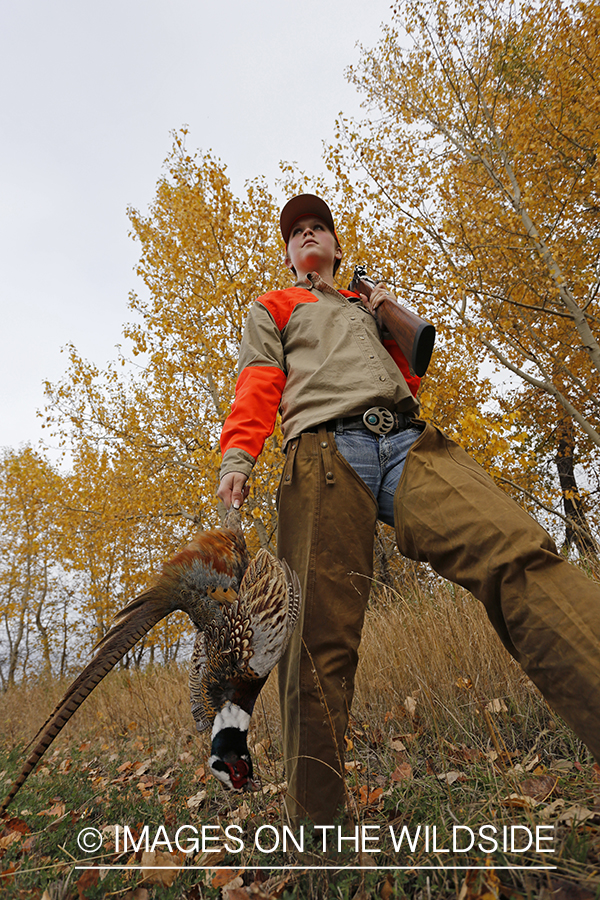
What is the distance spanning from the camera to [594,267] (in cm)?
782

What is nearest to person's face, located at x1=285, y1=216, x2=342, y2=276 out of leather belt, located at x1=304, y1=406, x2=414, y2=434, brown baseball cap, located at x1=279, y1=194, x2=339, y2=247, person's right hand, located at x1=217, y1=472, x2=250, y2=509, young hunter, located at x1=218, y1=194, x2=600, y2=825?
brown baseball cap, located at x1=279, y1=194, x2=339, y2=247

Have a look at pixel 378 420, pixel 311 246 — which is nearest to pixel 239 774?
pixel 378 420

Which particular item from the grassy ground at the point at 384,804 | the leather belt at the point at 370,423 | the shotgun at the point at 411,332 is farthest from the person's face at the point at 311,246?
the grassy ground at the point at 384,804

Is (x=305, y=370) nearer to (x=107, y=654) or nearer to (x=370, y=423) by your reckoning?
(x=370, y=423)

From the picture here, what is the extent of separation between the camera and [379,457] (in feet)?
5.47

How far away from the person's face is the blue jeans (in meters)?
0.99

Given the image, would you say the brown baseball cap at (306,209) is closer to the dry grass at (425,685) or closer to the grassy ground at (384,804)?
the dry grass at (425,685)

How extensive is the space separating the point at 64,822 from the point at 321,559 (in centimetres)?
212

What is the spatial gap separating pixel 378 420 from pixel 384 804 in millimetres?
1605

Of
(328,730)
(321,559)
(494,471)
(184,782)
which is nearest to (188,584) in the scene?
(321,559)

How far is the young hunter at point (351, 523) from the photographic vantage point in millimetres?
1133

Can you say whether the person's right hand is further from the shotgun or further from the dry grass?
the dry grass

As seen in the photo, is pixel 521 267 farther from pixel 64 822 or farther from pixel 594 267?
pixel 64 822

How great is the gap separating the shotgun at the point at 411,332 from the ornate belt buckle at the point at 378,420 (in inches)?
8.5
